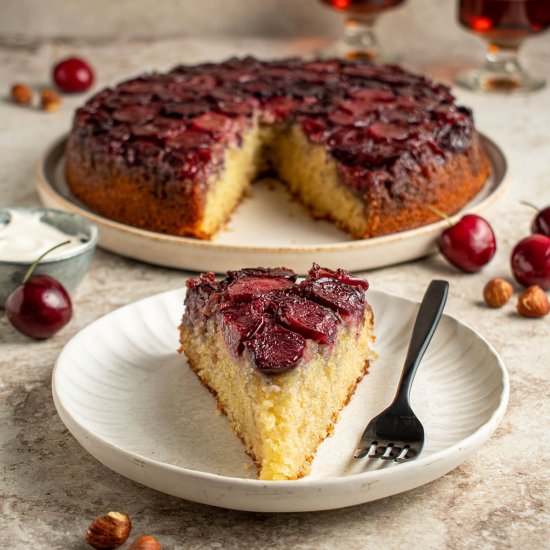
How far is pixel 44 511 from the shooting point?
7.75 ft

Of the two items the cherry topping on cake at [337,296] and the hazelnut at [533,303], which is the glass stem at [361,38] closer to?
the hazelnut at [533,303]

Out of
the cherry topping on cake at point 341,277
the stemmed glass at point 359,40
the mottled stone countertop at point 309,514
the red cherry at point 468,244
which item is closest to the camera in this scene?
the mottled stone countertop at point 309,514

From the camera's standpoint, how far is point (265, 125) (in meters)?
4.36

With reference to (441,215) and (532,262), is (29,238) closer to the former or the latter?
(441,215)

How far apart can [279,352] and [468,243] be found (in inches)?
56.9

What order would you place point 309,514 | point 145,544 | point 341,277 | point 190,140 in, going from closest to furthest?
point 145,544 → point 309,514 → point 341,277 → point 190,140

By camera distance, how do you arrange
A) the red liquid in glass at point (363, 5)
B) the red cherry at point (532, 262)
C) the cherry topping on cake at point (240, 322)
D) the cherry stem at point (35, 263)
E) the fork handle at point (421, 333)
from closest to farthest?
1. the cherry topping on cake at point (240, 322)
2. the fork handle at point (421, 333)
3. the cherry stem at point (35, 263)
4. the red cherry at point (532, 262)
5. the red liquid in glass at point (363, 5)

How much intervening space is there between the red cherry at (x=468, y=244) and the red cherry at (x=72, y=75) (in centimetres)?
286

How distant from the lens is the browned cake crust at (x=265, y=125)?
150 inches

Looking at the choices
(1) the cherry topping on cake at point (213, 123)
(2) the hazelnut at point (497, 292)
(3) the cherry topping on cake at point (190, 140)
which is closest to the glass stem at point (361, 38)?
(1) the cherry topping on cake at point (213, 123)

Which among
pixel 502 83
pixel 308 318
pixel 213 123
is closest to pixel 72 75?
pixel 213 123

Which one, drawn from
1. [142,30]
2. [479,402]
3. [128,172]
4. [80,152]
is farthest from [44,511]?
[142,30]

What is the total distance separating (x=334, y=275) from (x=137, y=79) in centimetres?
222

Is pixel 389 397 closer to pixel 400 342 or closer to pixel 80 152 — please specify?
pixel 400 342
